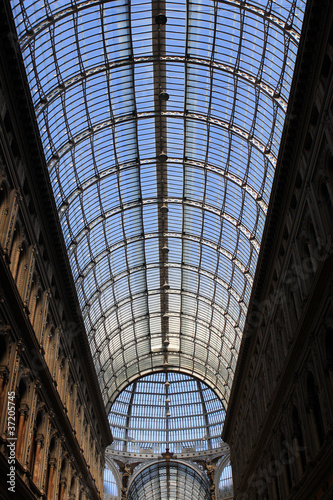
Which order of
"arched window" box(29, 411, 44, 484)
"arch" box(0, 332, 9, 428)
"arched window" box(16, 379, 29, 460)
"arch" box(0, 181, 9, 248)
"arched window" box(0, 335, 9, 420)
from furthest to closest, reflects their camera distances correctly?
"arched window" box(29, 411, 44, 484) < "arched window" box(16, 379, 29, 460) < "arch" box(0, 181, 9, 248) < "arched window" box(0, 335, 9, 420) < "arch" box(0, 332, 9, 428)

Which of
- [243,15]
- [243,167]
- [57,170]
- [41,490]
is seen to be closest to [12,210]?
[57,170]

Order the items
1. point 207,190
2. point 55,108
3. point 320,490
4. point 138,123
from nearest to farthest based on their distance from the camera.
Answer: point 320,490, point 55,108, point 138,123, point 207,190

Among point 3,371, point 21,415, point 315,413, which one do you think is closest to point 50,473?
point 21,415

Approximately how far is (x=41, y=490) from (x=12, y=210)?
16.0 m

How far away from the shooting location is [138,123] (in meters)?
41.3

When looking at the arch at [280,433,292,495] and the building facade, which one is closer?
the building facade

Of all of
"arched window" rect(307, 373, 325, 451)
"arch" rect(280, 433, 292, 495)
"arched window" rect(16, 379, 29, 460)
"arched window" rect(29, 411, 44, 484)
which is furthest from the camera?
"arch" rect(280, 433, 292, 495)

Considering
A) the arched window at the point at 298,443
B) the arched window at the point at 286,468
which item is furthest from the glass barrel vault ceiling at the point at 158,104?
the arched window at the point at 286,468

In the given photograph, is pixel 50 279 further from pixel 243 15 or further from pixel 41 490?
pixel 243 15

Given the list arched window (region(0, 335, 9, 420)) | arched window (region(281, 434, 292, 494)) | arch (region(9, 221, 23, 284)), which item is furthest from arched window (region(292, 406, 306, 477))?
arch (region(9, 221, 23, 284))

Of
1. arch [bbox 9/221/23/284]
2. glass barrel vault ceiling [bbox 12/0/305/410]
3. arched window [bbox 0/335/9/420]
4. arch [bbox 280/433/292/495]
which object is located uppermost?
glass barrel vault ceiling [bbox 12/0/305/410]

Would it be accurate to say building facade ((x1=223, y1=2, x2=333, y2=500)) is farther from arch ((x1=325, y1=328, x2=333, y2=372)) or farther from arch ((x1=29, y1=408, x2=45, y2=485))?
arch ((x1=29, y1=408, x2=45, y2=485))

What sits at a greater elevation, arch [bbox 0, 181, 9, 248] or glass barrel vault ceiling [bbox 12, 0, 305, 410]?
glass barrel vault ceiling [bbox 12, 0, 305, 410]

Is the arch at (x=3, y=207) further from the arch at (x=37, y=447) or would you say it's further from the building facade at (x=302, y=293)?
the building facade at (x=302, y=293)
